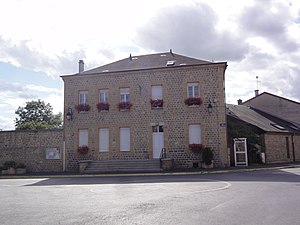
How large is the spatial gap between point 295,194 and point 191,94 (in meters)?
14.6

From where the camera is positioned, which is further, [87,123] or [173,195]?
[87,123]

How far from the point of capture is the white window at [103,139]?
25348 millimetres

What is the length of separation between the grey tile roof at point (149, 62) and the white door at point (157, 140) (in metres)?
4.40

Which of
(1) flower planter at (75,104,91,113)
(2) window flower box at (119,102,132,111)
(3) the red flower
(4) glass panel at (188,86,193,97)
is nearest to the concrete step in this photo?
(3) the red flower

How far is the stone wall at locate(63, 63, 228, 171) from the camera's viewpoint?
23750mm

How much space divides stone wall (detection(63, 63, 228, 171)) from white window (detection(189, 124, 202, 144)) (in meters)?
0.26

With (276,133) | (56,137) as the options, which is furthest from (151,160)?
(276,133)

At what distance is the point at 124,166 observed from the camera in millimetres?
23219

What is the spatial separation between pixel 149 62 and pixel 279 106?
681 inches

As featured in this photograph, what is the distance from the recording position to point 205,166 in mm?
22781

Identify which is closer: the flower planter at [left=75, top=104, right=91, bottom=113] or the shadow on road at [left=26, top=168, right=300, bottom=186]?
the shadow on road at [left=26, top=168, right=300, bottom=186]

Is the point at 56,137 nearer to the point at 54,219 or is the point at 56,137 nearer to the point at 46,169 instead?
the point at 46,169

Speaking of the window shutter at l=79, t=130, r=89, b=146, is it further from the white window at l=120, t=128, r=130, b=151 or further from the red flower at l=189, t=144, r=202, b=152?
the red flower at l=189, t=144, r=202, b=152

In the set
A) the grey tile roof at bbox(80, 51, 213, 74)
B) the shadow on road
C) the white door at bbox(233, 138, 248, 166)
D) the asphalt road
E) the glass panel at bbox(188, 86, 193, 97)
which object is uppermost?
the grey tile roof at bbox(80, 51, 213, 74)
